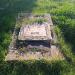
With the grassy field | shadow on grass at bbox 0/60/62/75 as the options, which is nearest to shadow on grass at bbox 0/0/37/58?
the grassy field

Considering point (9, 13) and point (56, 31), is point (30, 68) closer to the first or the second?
point (56, 31)

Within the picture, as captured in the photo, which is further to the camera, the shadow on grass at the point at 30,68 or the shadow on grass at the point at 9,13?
the shadow on grass at the point at 9,13

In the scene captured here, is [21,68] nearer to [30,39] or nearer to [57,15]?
[30,39]

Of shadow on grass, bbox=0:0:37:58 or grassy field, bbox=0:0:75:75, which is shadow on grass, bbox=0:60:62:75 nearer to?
grassy field, bbox=0:0:75:75

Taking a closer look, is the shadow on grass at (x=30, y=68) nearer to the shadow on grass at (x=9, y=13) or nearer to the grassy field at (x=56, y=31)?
the grassy field at (x=56, y=31)

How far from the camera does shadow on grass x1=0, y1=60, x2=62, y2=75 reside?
14.4 ft

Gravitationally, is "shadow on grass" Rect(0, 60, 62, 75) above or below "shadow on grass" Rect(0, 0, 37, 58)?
above

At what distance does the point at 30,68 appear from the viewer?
4477 millimetres

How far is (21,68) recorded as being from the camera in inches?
177

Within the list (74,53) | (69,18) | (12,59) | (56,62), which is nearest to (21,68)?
(12,59)

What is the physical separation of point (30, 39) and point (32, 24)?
0.98 meters

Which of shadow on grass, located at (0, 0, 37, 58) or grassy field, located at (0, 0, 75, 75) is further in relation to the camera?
shadow on grass, located at (0, 0, 37, 58)

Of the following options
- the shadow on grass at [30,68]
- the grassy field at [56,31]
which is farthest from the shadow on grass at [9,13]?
the shadow on grass at [30,68]

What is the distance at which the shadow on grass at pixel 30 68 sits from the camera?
4391 mm
